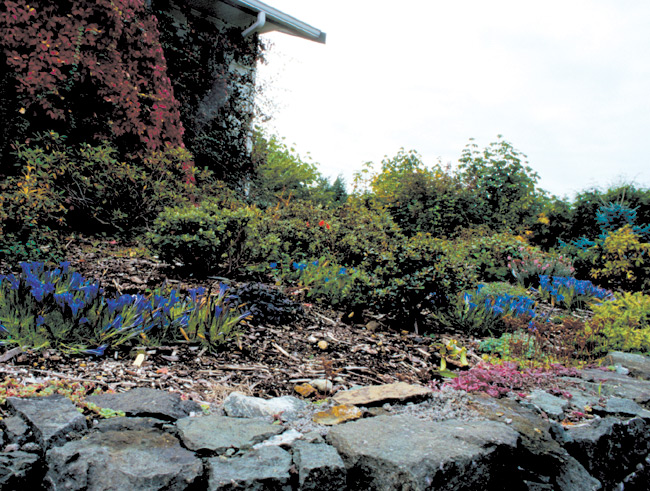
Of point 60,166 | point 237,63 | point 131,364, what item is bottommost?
point 131,364

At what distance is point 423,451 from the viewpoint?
5.62 ft

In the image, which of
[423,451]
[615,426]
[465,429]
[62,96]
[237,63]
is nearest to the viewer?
[423,451]

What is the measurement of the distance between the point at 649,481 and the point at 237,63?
405 inches

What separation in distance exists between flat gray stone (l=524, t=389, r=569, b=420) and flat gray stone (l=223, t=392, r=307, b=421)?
1.32 m

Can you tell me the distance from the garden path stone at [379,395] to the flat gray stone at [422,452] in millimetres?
213

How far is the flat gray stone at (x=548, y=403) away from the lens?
2.42 metres

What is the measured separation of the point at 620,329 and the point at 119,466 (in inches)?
166

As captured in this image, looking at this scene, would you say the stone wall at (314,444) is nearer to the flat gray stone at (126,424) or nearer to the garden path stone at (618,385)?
the flat gray stone at (126,424)

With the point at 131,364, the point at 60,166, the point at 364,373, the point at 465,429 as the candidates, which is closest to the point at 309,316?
the point at 364,373

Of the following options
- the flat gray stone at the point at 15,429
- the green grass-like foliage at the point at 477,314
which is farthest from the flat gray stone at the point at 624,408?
the flat gray stone at the point at 15,429

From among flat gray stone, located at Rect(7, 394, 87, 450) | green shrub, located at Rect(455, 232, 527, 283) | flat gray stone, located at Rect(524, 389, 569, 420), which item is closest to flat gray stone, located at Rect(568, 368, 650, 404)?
flat gray stone, located at Rect(524, 389, 569, 420)

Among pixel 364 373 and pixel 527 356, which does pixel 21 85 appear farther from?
pixel 527 356

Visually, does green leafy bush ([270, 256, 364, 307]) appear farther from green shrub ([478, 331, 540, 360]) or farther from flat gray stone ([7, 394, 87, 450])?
flat gray stone ([7, 394, 87, 450])

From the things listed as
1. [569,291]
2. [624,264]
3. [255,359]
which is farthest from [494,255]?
[255,359]
